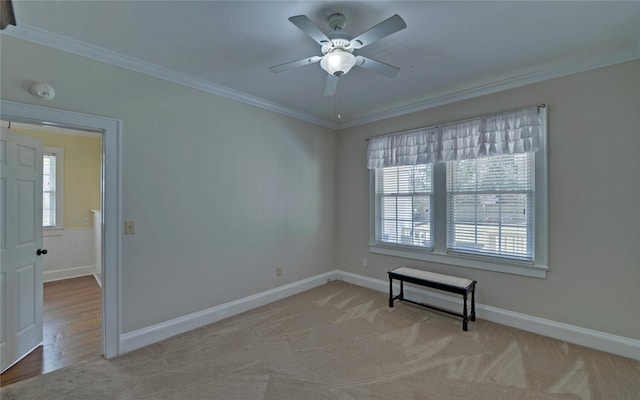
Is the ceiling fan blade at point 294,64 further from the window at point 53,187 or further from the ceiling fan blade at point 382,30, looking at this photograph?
the window at point 53,187

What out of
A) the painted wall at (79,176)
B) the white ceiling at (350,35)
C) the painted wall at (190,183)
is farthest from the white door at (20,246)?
the painted wall at (79,176)

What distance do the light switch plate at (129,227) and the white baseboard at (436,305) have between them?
93 centimetres

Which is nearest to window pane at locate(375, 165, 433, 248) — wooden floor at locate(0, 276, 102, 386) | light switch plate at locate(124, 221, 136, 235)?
light switch plate at locate(124, 221, 136, 235)

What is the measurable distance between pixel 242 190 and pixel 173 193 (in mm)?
810

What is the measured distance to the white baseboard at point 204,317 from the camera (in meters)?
2.65

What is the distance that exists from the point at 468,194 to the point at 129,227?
3636 mm

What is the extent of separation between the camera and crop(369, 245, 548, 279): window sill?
2.97 metres

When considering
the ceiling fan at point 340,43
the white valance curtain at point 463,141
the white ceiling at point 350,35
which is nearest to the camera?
the ceiling fan at point 340,43

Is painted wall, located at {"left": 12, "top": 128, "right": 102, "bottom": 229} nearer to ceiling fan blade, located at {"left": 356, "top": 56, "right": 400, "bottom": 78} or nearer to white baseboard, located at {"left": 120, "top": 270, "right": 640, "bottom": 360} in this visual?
white baseboard, located at {"left": 120, "top": 270, "right": 640, "bottom": 360}

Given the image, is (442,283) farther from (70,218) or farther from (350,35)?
(70,218)

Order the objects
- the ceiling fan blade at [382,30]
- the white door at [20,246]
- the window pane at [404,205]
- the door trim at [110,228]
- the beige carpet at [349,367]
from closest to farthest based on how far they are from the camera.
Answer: the ceiling fan blade at [382,30]
the beige carpet at [349,367]
the white door at [20,246]
the door trim at [110,228]
the window pane at [404,205]

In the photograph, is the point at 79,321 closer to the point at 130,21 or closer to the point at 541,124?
the point at 130,21

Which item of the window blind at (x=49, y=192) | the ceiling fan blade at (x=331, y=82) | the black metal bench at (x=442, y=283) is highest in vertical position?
the ceiling fan blade at (x=331, y=82)

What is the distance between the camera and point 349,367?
238cm
